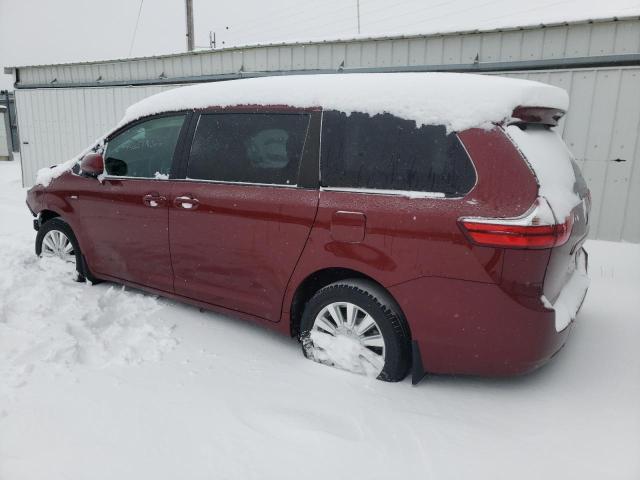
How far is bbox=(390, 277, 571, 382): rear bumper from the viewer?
2.37 m

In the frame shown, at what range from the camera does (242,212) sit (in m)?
3.10

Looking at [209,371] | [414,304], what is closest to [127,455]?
[209,371]

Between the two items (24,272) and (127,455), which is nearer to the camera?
(127,455)

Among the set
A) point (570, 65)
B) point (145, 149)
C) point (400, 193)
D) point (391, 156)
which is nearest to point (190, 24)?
point (570, 65)

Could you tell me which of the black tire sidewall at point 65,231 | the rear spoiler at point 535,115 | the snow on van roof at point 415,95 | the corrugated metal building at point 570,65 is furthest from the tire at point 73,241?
the corrugated metal building at point 570,65

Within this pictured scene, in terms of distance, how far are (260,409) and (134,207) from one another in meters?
2.02

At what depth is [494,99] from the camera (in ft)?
7.93

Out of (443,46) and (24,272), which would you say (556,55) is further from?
(24,272)

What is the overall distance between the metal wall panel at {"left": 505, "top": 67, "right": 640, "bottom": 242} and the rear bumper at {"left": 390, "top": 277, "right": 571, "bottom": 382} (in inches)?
142

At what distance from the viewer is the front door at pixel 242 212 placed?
2948 millimetres

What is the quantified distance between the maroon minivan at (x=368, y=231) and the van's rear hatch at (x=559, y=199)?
1 cm

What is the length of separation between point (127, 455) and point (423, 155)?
2.07 m

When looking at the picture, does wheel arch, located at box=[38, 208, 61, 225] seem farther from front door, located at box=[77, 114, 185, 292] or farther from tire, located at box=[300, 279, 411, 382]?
tire, located at box=[300, 279, 411, 382]

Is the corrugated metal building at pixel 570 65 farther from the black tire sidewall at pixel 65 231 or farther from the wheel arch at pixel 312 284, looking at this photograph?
the black tire sidewall at pixel 65 231
